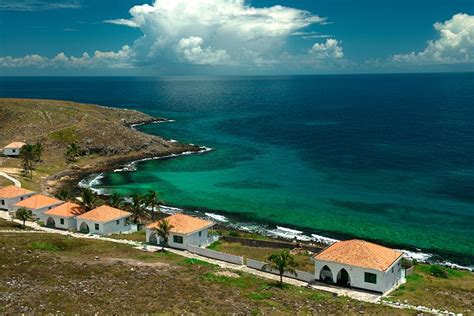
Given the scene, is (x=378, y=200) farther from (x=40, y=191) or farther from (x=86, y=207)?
(x=40, y=191)

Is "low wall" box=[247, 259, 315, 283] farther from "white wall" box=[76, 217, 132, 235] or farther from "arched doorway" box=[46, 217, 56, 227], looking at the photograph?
"arched doorway" box=[46, 217, 56, 227]

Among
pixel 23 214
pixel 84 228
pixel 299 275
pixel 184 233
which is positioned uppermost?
pixel 23 214

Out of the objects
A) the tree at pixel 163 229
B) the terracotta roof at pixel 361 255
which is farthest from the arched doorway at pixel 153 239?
the terracotta roof at pixel 361 255

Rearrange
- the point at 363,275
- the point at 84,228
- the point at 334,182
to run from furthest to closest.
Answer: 1. the point at 334,182
2. the point at 84,228
3. the point at 363,275

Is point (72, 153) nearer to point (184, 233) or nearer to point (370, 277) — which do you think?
point (184, 233)

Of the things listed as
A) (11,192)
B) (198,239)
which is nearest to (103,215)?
(198,239)

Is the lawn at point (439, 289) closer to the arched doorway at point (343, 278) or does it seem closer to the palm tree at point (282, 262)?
the arched doorway at point (343, 278)

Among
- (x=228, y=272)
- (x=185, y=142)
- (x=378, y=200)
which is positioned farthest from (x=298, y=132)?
(x=228, y=272)

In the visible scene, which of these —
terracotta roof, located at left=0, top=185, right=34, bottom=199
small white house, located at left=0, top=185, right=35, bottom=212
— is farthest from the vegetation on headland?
small white house, located at left=0, top=185, right=35, bottom=212
